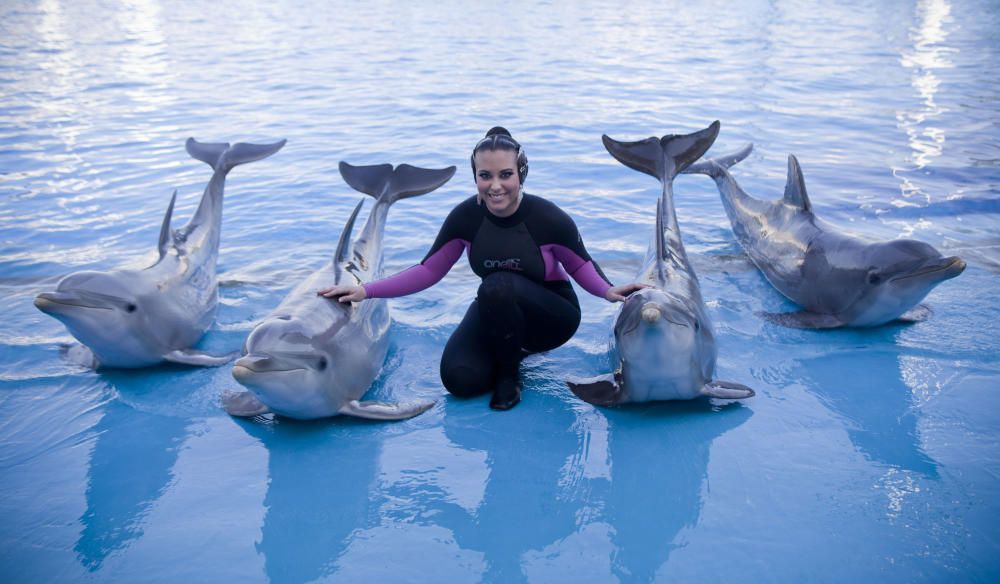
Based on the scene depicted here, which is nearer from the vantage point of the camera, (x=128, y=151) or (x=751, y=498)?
(x=751, y=498)

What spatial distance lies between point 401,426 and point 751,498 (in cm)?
187

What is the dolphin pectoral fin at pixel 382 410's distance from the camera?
13.0ft

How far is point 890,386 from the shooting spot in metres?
4.22

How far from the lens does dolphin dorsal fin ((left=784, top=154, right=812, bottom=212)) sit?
586 centimetres

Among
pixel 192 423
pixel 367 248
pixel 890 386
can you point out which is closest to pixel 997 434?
pixel 890 386

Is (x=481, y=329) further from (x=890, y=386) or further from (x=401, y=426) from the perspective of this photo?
(x=890, y=386)

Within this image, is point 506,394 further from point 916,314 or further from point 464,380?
point 916,314

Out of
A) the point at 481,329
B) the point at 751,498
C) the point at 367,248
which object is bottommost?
the point at 751,498

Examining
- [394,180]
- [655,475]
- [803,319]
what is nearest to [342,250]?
[394,180]

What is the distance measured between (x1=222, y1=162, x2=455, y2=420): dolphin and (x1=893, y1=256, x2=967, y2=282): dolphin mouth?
3232 millimetres

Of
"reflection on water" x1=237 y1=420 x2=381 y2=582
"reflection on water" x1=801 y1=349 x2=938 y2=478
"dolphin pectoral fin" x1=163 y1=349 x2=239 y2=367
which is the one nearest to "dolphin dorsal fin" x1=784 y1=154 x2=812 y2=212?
"reflection on water" x1=801 y1=349 x2=938 y2=478

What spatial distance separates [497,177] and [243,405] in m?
1.97

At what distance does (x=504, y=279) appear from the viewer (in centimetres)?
404

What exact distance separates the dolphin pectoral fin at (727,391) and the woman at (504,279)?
0.69 metres
